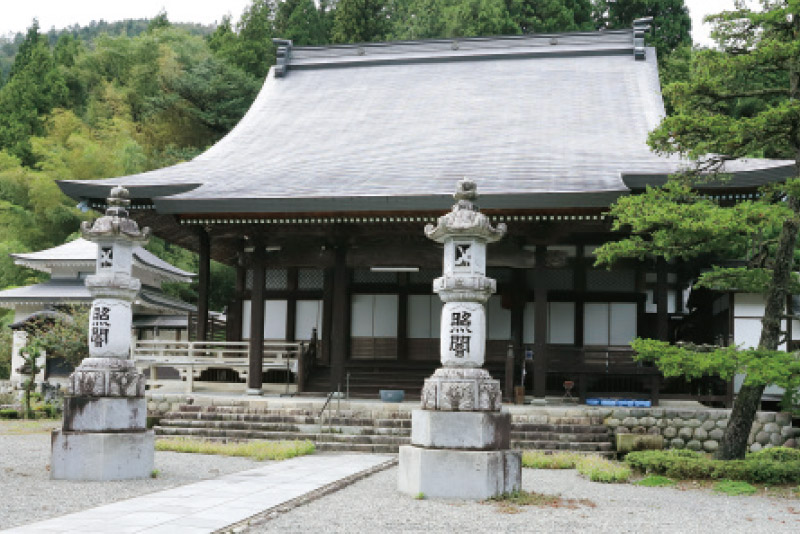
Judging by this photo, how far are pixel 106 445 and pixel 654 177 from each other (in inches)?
404

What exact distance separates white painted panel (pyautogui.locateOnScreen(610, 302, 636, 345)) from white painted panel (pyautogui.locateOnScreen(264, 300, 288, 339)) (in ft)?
25.6

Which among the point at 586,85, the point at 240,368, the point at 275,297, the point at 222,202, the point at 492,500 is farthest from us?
the point at 586,85

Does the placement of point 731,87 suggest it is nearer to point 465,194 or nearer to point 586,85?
point 465,194

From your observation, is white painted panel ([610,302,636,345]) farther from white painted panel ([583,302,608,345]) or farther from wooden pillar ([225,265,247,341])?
wooden pillar ([225,265,247,341])

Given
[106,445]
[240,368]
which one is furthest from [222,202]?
[106,445]

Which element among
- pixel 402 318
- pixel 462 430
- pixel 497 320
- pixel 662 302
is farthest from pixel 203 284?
pixel 462 430

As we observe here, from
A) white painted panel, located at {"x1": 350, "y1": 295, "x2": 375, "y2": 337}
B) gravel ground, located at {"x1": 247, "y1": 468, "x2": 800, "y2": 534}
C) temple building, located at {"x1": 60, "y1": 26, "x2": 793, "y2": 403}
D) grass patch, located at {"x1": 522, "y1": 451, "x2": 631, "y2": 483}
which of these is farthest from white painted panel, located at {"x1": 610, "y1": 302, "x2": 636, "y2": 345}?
gravel ground, located at {"x1": 247, "y1": 468, "x2": 800, "y2": 534}

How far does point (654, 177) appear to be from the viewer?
15.0m

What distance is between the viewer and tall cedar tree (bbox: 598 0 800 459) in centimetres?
1092

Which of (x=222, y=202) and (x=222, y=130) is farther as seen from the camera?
(x=222, y=130)

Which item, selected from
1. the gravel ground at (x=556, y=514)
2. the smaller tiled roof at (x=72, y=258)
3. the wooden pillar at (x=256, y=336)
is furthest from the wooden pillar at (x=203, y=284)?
the smaller tiled roof at (x=72, y=258)

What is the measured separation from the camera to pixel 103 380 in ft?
34.4

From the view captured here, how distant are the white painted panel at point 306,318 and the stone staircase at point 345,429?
14.4ft

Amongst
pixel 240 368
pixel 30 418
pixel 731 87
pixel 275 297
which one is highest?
pixel 731 87
